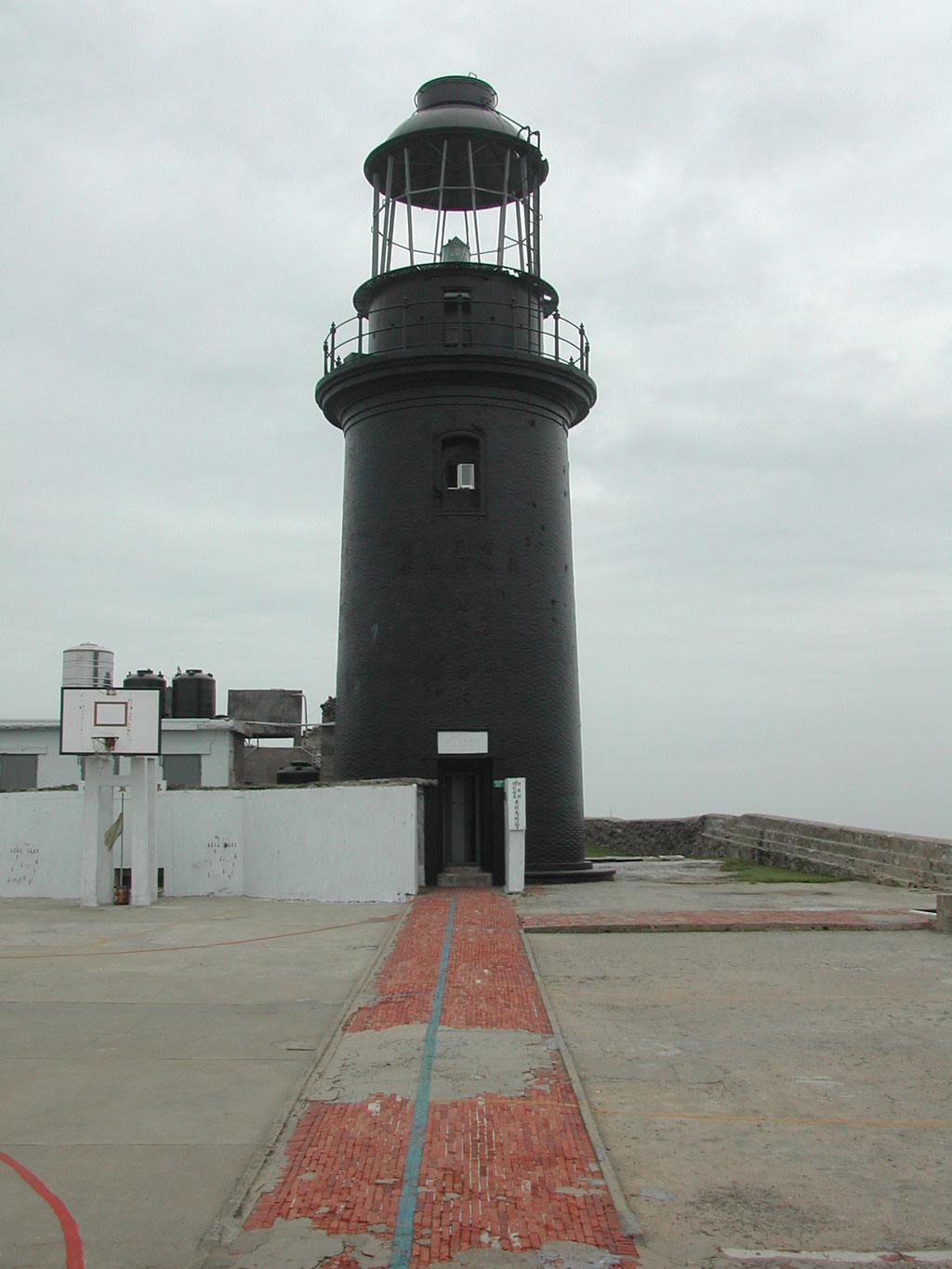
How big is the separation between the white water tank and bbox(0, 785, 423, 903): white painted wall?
205 centimetres

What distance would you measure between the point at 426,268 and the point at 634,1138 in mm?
17447

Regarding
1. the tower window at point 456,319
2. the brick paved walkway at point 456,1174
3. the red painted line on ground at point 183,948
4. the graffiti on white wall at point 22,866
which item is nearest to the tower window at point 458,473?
the tower window at point 456,319

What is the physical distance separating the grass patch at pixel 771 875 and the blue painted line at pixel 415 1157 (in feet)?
39.3

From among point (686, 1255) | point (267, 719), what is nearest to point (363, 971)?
point (686, 1255)

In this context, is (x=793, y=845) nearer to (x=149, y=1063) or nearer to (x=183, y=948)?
(x=183, y=948)

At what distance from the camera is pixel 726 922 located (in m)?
13.6

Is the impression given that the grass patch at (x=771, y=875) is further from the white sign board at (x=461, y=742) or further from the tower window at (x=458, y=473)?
the tower window at (x=458, y=473)

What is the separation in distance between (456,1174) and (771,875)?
16817 millimetres

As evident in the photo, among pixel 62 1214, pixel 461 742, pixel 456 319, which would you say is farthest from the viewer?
pixel 456 319

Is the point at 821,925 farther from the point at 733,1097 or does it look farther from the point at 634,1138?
the point at 634,1138

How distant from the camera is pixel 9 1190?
5398mm

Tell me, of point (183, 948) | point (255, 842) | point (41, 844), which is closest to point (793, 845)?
point (255, 842)

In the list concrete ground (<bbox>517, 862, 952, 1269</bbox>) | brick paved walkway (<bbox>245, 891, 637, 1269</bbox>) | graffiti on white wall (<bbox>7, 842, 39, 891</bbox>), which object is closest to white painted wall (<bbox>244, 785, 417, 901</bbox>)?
graffiti on white wall (<bbox>7, 842, 39, 891</bbox>)

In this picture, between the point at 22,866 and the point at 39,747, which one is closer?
the point at 22,866
